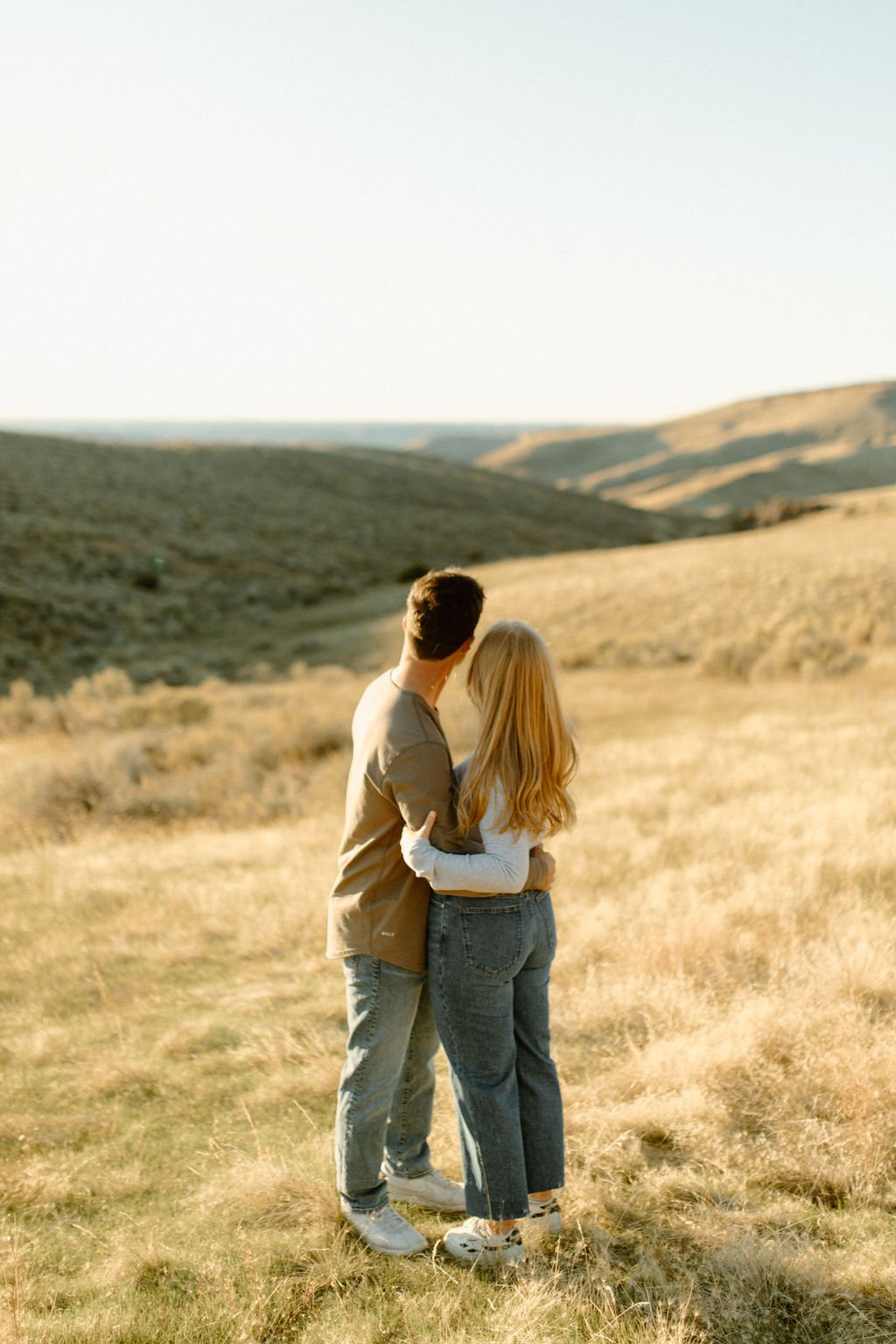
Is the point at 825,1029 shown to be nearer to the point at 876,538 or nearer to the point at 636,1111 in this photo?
the point at 636,1111

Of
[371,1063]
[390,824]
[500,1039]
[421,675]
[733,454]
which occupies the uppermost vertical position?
[733,454]

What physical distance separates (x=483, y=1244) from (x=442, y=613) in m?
2.11

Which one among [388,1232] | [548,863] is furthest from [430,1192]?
[548,863]

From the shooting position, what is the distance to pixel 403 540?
48.8m

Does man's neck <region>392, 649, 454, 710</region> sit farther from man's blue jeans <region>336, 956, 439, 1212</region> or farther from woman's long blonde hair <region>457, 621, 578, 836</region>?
man's blue jeans <region>336, 956, 439, 1212</region>

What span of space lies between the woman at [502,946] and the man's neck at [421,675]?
10 centimetres

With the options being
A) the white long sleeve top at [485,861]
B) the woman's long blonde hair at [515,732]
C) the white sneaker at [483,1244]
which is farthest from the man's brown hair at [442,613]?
the white sneaker at [483,1244]

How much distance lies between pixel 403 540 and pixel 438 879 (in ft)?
152

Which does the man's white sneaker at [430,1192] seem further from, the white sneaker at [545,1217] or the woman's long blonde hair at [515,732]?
the woman's long blonde hair at [515,732]

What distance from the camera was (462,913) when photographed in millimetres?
3184

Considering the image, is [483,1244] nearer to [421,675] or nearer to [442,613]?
[421,675]

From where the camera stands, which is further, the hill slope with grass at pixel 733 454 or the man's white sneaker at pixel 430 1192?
the hill slope with grass at pixel 733 454

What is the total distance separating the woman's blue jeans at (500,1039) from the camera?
3.19m

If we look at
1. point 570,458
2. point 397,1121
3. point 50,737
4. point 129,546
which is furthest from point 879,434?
point 397,1121
